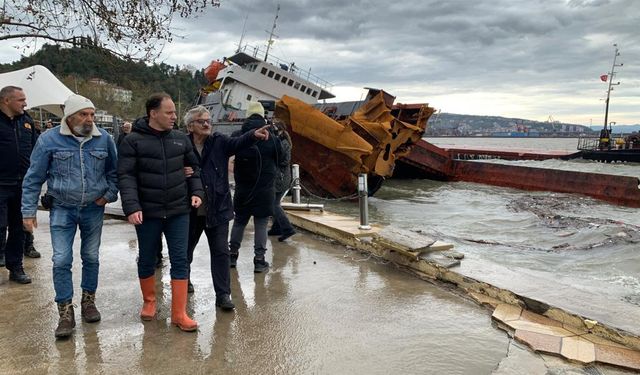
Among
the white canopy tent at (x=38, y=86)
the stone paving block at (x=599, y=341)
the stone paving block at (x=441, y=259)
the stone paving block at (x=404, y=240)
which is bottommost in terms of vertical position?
the stone paving block at (x=599, y=341)

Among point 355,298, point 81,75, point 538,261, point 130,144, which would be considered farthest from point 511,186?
point 81,75

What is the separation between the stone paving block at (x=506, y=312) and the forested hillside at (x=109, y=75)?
4.37 meters

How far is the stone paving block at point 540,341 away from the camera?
125 inches

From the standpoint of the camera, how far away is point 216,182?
152 inches

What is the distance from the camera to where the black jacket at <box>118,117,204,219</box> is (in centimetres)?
329

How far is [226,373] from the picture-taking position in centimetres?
284

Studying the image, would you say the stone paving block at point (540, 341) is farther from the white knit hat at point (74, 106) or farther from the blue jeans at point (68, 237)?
the white knit hat at point (74, 106)

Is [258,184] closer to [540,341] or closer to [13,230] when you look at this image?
[13,230]

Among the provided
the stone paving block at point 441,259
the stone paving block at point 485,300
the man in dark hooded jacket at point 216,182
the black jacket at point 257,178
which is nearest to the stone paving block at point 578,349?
the stone paving block at point 485,300

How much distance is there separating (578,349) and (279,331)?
2.06 m

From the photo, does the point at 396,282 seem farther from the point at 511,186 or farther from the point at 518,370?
the point at 511,186

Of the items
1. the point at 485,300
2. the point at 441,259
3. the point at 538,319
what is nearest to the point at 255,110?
the point at 441,259

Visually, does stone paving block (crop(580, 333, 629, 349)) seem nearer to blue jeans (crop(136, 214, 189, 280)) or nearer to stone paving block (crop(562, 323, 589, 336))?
stone paving block (crop(562, 323, 589, 336))

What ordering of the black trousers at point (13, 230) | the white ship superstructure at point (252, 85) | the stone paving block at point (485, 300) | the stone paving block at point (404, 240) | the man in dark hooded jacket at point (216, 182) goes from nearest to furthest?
1. the man in dark hooded jacket at point (216, 182)
2. the stone paving block at point (485, 300)
3. the black trousers at point (13, 230)
4. the stone paving block at point (404, 240)
5. the white ship superstructure at point (252, 85)
